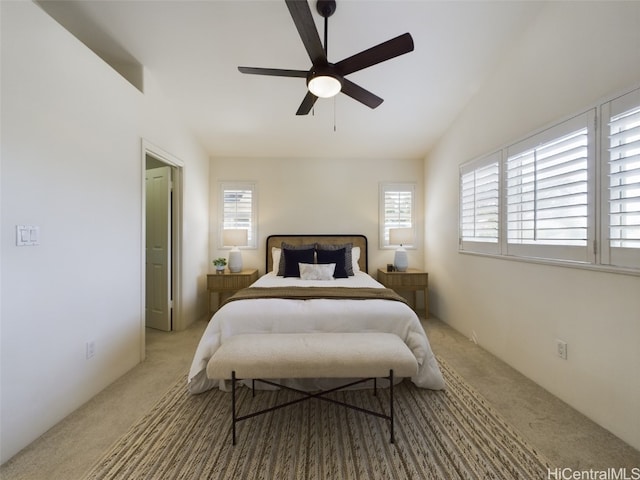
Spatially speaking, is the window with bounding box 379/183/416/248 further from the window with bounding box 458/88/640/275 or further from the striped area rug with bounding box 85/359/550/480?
the striped area rug with bounding box 85/359/550/480

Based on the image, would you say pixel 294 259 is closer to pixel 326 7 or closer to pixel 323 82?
pixel 323 82

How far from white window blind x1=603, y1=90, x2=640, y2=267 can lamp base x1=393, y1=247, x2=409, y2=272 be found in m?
2.36

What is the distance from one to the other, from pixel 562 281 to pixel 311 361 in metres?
1.93

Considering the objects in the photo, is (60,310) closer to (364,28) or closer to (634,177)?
(364,28)

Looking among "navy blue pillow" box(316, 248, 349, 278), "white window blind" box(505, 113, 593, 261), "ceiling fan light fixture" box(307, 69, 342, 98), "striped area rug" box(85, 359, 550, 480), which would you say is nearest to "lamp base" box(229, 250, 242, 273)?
"navy blue pillow" box(316, 248, 349, 278)

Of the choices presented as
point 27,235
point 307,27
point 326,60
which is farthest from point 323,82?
point 27,235

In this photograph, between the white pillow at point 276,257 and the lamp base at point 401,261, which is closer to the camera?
the white pillow at point 276,257

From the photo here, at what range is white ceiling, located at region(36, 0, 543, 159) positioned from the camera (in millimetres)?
2062

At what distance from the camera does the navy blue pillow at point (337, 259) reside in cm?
344

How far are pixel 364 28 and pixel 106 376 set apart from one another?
352 cm

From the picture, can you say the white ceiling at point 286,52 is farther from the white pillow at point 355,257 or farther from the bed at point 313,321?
the bed at point 313,321

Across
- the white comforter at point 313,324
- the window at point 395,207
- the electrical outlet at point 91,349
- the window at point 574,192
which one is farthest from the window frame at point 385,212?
the electrical outlet at point 91,349

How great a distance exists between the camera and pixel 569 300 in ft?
6.25

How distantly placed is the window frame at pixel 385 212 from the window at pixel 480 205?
3.54ft
